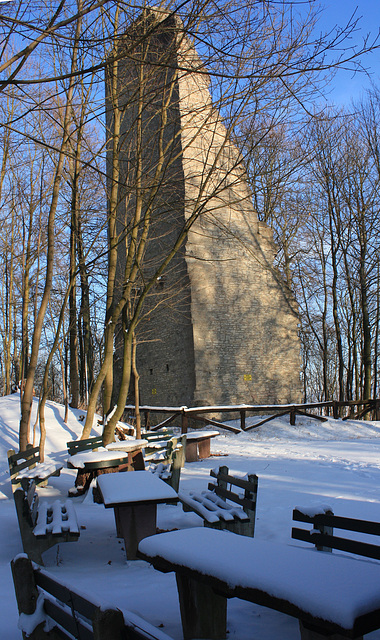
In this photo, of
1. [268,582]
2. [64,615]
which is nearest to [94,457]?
[64,615]

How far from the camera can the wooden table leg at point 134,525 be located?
369cm

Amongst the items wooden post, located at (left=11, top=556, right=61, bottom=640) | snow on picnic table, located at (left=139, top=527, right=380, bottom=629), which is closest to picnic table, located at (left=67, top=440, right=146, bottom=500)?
snow on picnic table, located at (left=139, top=527, right=380, bottom=629)

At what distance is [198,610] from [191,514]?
278 centimetres

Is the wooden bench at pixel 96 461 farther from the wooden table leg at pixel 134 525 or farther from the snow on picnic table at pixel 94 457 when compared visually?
the wooden table leg at pixel 134 525

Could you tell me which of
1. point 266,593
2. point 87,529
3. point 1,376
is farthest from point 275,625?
point 1,376

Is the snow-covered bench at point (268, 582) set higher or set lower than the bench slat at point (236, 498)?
higher

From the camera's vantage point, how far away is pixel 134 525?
3.71 metres

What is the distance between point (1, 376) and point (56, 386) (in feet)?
38.2

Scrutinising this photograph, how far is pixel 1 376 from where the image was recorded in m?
25.1

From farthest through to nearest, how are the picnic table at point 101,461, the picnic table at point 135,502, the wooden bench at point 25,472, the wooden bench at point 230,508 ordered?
the picnic table at point 101,461 → the wooden bench at point 25,472 → the wooden bench at point 230,508 → the picnic table at point 135,502

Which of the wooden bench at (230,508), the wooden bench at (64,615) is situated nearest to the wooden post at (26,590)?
the wooden bench at (64,615)

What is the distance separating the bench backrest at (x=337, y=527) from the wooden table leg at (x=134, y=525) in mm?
1204

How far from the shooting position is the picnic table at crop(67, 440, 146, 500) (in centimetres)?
507

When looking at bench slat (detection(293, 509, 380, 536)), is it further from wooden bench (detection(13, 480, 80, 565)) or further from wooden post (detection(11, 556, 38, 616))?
wooden post (detection(11, 556, 38, 616))
